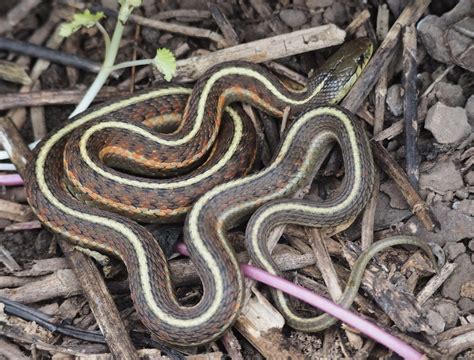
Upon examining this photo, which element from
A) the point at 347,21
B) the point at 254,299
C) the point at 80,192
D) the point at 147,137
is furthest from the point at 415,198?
the point at 80,192

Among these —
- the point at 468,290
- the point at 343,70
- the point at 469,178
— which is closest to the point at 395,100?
the point at 343,70

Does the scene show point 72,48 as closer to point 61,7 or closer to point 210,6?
point 61,7

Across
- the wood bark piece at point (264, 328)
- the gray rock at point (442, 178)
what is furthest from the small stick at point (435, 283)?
the wood bark piece at point (264, 328)

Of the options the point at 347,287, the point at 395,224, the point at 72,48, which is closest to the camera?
the point at 347,287

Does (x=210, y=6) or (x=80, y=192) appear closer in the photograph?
(x=80, y=192)

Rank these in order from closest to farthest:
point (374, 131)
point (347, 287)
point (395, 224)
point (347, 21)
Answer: point (347, 287) → point (395, 224) → point (374, 131) → point (347, 21)

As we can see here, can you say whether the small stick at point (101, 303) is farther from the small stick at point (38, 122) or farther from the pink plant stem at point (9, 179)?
the small stick at point (38, 122)

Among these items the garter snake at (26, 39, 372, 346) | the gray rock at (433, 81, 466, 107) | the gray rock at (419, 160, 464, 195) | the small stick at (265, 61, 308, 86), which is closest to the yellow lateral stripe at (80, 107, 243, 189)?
the garter snake at (26, 39, 372, 346)
